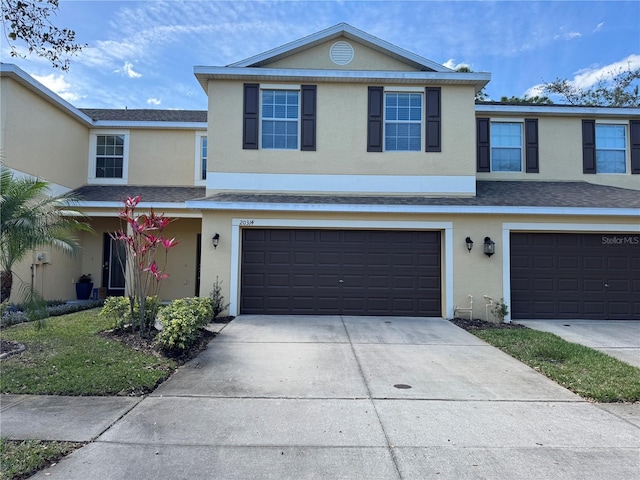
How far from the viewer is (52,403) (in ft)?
15.1

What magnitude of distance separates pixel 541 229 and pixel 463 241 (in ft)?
6.51

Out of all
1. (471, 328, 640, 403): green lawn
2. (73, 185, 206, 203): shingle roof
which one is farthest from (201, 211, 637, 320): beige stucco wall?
(73, 185, 206, 203): shingle roof

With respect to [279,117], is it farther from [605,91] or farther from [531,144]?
[605,91]

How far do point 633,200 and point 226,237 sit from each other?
1073 cm

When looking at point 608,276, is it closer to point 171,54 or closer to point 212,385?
point 212,385

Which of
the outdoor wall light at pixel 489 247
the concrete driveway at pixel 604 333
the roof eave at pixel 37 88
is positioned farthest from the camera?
the roof eave at pixel 37 88

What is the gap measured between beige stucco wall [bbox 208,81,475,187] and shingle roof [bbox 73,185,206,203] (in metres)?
2.27

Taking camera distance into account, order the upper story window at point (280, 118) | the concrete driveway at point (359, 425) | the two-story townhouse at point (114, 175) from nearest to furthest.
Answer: the concrete driveway at point (359, 425), the upper story window at point (280, 118), the two-story townhouse at point (114, 175)

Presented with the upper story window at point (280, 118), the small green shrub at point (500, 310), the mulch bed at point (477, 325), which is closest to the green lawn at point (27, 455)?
the mulch bed at point (477, 325)

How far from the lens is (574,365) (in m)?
6.14

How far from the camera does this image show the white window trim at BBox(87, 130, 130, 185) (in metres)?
13.7

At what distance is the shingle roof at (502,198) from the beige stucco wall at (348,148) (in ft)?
2.52

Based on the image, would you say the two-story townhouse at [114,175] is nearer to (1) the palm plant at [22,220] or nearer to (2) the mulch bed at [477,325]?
(1) the palm plant at [22,220]

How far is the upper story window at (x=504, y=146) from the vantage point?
41.3 feet
